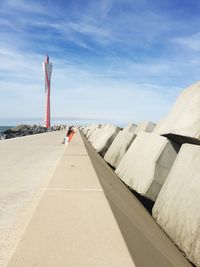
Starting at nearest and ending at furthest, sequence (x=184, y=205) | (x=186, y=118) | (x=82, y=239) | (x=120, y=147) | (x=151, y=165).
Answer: (x=82, y=239), (x=184, y=205), (x=186, y=118), (x=151, y=165), (x=120, y=147)

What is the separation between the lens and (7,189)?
540 cm

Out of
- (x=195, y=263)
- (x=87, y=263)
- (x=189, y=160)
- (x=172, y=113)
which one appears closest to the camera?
(x=87, y=263)

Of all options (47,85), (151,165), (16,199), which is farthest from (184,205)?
(47,85)

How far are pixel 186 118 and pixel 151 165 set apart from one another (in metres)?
0.74

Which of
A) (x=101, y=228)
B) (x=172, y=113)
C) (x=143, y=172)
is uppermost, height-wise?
(x=172, y=113)

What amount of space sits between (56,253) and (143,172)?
3187mm

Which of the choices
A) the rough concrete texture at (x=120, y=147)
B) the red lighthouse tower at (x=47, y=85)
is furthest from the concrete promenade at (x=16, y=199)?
the red lighthouse tower at (x=47, y=85)

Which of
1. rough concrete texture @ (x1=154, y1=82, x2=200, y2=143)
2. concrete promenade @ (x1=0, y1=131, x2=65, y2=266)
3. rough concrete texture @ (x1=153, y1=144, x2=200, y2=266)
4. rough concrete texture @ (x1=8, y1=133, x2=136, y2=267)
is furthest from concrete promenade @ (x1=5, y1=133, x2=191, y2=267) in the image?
rough concrete texture @ (x1=154, y1=82, x2=200, y2=143)

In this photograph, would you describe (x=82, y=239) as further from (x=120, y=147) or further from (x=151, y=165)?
(x=120, y=147)

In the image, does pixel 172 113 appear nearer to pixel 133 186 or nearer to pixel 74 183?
pixel 133 186

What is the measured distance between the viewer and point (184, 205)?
3.06 m

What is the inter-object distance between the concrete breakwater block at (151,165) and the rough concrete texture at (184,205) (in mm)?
614

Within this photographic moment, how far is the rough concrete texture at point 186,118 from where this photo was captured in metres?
3.98

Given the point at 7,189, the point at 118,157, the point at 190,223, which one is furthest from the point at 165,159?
the point at 118,157
